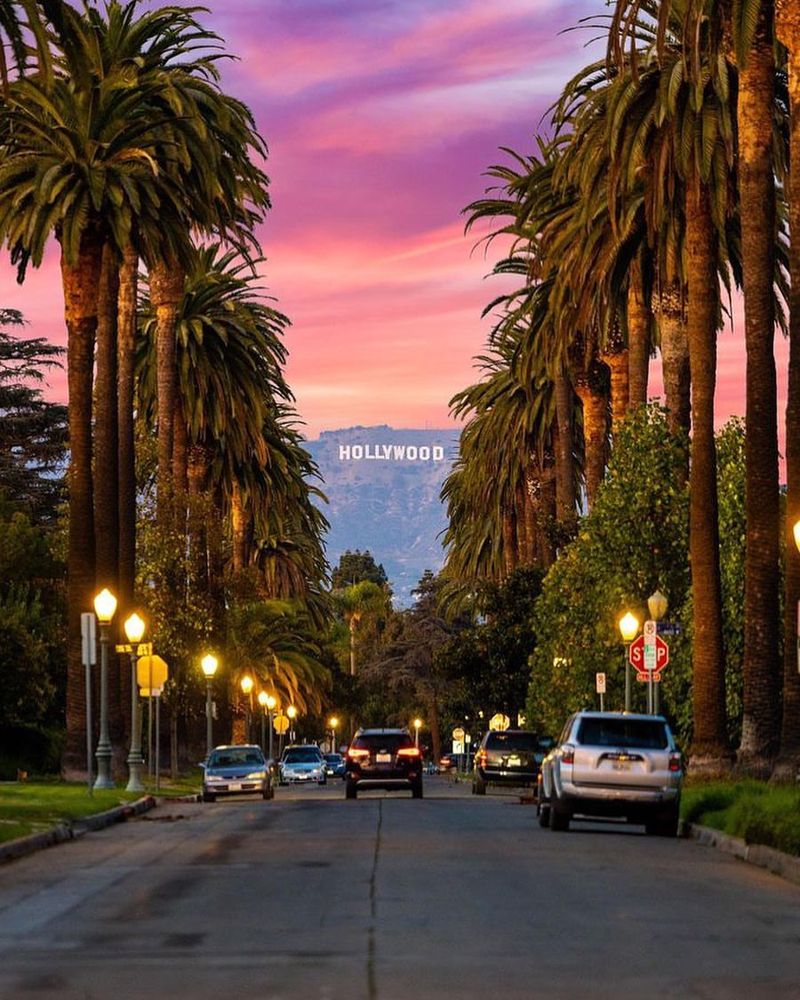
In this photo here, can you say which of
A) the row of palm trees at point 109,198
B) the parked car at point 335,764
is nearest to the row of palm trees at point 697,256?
the row of palm trees at point 109,198

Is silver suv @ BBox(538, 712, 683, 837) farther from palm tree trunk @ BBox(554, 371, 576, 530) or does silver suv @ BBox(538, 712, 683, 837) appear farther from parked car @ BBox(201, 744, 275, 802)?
palm tree trunk @ BBox(554, 371, 576, 530)

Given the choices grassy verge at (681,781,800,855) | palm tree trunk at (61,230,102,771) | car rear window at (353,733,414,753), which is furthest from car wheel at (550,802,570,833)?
car rear window at (353,733,414,753)

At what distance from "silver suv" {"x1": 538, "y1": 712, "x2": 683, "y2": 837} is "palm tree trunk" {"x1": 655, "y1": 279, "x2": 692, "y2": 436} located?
22.0 m

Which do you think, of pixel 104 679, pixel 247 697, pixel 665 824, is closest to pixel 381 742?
pixel 104 679

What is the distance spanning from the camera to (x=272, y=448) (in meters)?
86.4

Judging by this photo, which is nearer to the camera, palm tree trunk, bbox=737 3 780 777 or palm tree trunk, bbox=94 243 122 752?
palm tree trunk, bbox=737 3 780 777

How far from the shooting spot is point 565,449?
252 ft

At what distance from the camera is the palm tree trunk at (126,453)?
55719mm

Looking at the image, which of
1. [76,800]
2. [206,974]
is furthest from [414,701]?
[206,974]

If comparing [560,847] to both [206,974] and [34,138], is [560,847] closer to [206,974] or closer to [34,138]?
[206,974]

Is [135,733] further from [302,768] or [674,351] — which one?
[302,768]

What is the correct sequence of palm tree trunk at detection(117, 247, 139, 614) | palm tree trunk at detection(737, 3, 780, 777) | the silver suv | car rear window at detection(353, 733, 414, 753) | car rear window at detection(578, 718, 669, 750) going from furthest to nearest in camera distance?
palm tree trunk at detection(117, 247, 139, 614)
car rear window at detection(353, 733, 414, 753)
palm tree trunk at detection(737, 3, 780, 777)
car rear window at detection(578, 718, 669, 750)
the silver suv

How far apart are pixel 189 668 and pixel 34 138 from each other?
23.2 m

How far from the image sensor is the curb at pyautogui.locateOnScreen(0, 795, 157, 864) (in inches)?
998
